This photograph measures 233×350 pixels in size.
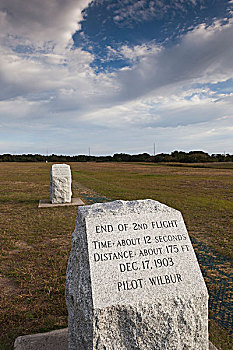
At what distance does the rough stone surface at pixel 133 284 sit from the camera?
8.80 feet

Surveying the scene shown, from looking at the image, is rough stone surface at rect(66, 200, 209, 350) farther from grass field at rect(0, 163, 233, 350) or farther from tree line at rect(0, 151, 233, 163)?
tree line at rect(0, 151, 233, 163)

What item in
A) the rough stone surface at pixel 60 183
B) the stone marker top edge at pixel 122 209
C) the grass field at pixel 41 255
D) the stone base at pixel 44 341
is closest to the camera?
the stone marker top edge at pixel 122 209

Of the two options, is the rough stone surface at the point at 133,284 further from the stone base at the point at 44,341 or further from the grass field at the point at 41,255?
the grass field at the point at 41,255

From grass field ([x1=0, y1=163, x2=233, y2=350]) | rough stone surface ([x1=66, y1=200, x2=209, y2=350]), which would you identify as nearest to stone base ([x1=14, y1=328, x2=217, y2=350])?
grass field ([x1=0, y1=163, x2=233, y2=350])

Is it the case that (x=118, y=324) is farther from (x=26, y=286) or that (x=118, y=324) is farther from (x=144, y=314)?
(x=26, y=286)

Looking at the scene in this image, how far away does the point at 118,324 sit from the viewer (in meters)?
2.68

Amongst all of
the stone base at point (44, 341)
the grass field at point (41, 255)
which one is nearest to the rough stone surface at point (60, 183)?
the grass field at point (41, 255)

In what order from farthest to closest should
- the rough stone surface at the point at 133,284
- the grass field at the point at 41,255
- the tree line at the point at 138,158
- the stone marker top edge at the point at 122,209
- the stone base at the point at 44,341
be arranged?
the tree line at the point at 138,158, the grass field at the point at 41,255, the stone base at the point at 44,341, the stone marker top edge at the point at 122,209, the rough stone surface at the point at 133,284

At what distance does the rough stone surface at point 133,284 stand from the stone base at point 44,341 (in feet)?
1.81

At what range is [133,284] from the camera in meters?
2.86

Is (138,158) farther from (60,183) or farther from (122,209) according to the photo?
(122,209)

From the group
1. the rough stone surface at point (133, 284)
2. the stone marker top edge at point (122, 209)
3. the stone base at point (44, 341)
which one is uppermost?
the stone marker top edge at point (122, 209)

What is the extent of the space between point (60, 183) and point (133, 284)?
10.4 m

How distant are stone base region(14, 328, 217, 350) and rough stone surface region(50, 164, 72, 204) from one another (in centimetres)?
931
